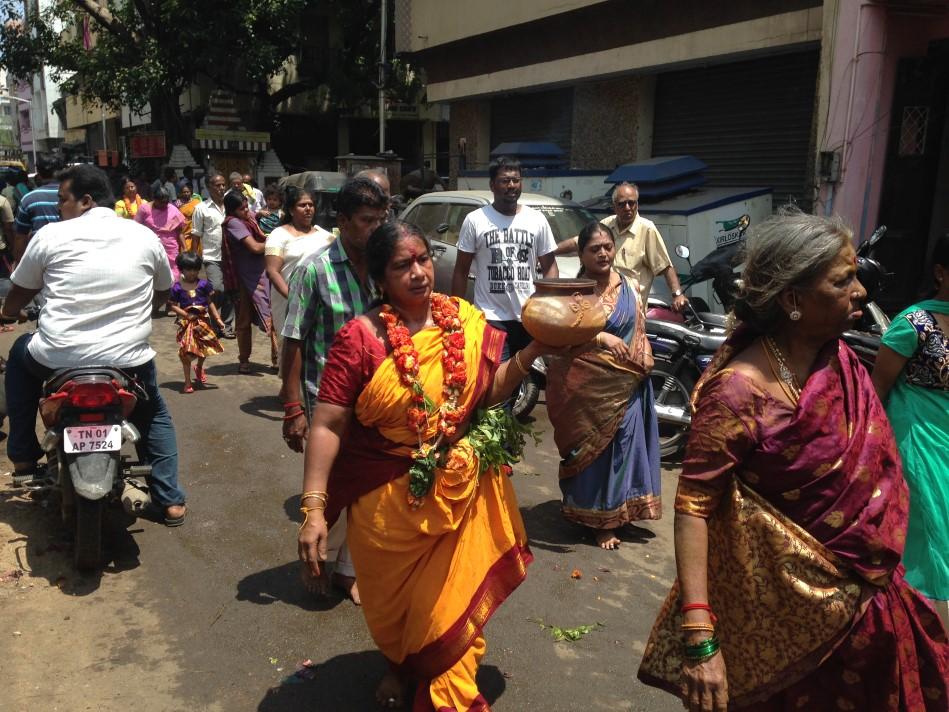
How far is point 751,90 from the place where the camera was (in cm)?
1132

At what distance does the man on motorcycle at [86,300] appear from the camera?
13.3 ft

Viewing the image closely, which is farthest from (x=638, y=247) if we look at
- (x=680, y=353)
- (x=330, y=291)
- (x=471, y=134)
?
(x=471, y=134)

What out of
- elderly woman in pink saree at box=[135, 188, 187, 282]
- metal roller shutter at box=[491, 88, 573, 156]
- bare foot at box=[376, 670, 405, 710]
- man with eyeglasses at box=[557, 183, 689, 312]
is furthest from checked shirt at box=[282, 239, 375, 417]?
metal roller shutter at box=[491, 88, 573, 156]

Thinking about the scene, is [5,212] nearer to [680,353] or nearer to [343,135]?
[680,353]

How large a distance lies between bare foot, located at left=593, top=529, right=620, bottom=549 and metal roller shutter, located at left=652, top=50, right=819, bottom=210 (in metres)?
6.43

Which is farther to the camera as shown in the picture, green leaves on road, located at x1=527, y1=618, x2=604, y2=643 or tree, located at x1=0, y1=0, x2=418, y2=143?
tree, located at x1=0, y1=0, x2=418, y2=143

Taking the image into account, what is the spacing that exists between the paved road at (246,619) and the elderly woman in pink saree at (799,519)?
1177mm

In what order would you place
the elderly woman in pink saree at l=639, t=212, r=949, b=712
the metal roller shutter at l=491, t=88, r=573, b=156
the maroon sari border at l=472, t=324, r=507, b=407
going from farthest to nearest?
the metal roller shutter at l=491, t=88, r=573, b=156
the maroon sari border at l=472, t=324, r=507, b=407
the elderly woman in pink saree at l=639, t=212, r=949, b=712

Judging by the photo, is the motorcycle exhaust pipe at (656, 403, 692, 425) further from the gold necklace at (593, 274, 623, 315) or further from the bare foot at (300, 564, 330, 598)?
the bare foot at (300, 564, 330, 598)

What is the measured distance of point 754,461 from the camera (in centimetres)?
208

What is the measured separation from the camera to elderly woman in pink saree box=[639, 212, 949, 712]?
2.05 meters

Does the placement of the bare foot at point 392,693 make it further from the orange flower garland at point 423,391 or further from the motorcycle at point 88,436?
the motorcycle at point 88,436

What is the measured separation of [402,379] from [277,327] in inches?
178

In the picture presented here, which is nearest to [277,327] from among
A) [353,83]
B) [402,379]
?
[402,379]
